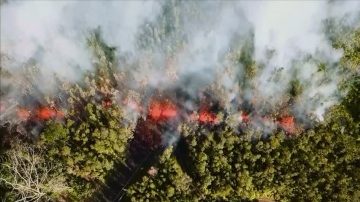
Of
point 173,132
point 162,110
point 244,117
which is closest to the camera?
point 244,117

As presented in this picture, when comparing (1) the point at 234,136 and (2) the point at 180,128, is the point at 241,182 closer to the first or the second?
(1) the point at 234,136

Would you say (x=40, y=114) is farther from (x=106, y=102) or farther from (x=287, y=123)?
(x=287, y=123)

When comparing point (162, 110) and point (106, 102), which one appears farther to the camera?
point (162, 110)

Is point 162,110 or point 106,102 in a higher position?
point 162,110

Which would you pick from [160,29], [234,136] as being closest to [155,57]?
[160,29]

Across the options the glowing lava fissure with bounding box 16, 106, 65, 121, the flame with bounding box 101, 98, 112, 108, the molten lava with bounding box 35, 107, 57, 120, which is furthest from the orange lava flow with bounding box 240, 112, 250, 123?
the molten lava with bounding box 35, 107, 57, 120

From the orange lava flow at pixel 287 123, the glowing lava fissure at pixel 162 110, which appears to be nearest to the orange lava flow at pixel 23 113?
the glowing lava fissure at pixel 162 110

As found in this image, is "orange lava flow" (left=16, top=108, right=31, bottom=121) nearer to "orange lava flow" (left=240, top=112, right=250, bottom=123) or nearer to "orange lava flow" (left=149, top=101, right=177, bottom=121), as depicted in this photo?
"orange lava flow" (left=149, top=101, right=177, bottom=121)

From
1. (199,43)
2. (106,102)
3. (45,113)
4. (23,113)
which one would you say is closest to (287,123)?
(199,43)
